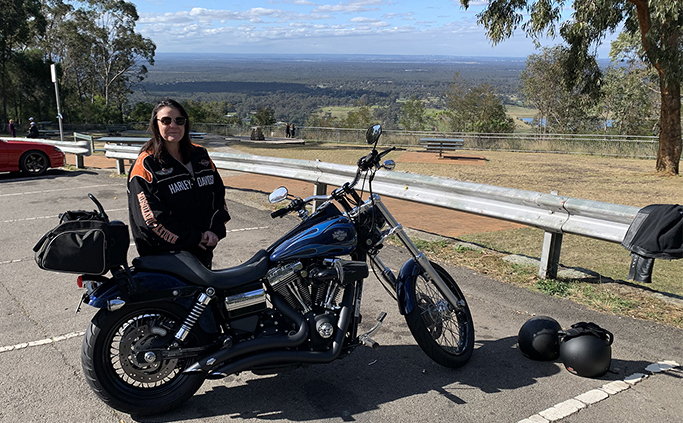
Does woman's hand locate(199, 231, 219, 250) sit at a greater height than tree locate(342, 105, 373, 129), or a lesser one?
lesser

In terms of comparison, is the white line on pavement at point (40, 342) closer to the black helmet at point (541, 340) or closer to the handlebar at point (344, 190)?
the handlebar at point (344, 190)

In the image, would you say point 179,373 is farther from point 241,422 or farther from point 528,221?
point 528,221

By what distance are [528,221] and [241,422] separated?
3888 millimetres

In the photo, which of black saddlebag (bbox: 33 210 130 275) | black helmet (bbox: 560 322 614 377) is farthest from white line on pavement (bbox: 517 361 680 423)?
black saddlebag (bbox: 33 210 130 275)

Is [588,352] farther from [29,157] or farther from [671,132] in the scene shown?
[671,132]

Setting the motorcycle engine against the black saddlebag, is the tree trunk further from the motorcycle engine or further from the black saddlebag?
Result: the black saddlebag

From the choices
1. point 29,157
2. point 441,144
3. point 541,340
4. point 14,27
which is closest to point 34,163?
point 29,157

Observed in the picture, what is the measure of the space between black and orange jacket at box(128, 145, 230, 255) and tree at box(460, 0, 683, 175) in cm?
1588

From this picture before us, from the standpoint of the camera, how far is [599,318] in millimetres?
5062

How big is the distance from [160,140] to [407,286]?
2045 mm

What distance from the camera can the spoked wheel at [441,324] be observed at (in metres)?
3.96

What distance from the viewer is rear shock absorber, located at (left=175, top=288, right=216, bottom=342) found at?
3.46m

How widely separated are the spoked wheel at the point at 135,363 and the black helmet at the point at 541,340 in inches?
97.4

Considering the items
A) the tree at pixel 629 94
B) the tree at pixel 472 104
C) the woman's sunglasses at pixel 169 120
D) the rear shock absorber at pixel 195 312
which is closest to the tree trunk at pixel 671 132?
the woman's sunglasses at pixel 169 120
